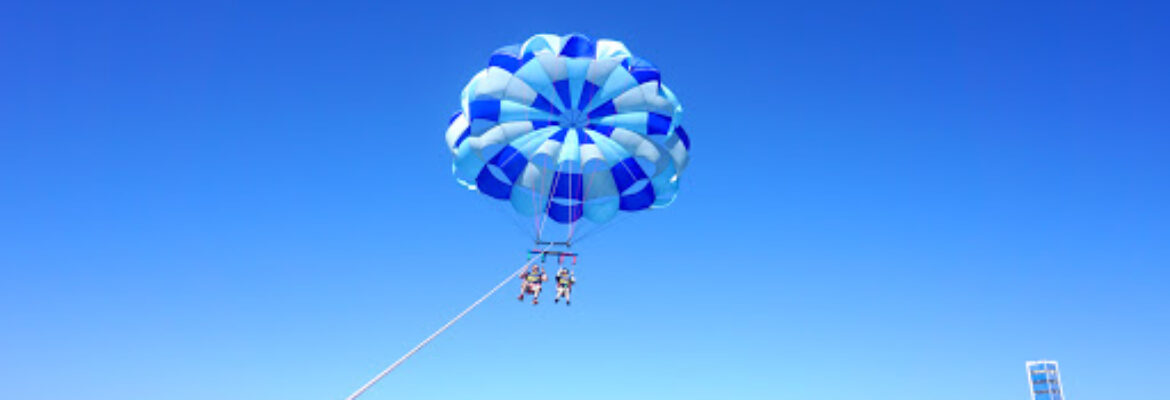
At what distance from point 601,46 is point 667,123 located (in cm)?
240

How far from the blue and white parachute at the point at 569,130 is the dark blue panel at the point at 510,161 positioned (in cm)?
3

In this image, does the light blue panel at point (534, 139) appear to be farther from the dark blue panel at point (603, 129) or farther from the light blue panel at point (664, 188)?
the light blue panel at point (664, 188)

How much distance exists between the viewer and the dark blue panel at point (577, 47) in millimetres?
15195

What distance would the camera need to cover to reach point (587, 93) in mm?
15664

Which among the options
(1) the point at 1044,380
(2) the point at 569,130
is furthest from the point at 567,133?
(1) the point at 1044,380

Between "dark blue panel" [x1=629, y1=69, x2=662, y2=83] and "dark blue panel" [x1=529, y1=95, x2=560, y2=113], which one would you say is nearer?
"dark blue panel" [x1=629, y1=69, x2=662, y2=83]

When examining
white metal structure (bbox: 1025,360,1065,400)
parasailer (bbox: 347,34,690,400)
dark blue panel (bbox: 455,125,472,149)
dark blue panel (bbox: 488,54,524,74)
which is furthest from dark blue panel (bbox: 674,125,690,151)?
white metal structure (bbox: 1025,360,1065,400)

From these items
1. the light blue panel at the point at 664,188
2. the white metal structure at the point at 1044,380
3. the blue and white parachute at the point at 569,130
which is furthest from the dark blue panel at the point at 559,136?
the white metal structure at the point at 1044,380

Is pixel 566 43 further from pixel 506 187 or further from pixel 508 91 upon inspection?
pixel 506 187

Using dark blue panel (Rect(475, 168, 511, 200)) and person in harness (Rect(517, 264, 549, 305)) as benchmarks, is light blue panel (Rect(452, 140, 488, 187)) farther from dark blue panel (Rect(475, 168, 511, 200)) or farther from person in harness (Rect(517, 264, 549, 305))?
person in harness (Rect(517, 264, 549, 305))

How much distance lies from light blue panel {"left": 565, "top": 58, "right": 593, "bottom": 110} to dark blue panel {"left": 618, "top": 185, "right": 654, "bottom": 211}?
333 centimetres

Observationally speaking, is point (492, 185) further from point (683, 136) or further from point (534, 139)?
point (683, 136)

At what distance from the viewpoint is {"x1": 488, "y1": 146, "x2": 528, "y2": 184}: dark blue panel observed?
16922mm

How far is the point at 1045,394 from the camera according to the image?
51.2 m
